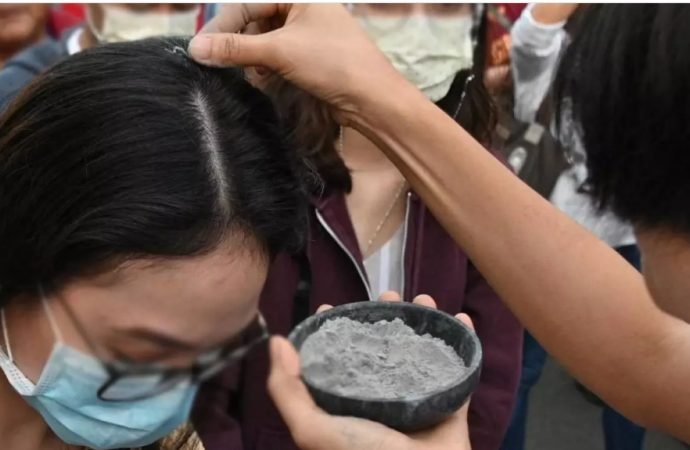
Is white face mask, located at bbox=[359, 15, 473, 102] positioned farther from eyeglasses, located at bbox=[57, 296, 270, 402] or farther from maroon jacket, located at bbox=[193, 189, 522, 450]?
eyeglasses, located at bbox=[57, 296, 270, 402]

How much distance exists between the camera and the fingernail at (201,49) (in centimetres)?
64

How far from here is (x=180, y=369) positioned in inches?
22.8

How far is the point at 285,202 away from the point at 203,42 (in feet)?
0.47

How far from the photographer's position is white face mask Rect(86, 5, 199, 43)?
1.27 m

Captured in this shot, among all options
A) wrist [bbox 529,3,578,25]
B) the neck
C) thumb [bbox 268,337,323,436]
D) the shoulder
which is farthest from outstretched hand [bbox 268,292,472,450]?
wrist [bbox 529,3,578,25]

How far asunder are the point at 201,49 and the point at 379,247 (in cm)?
30

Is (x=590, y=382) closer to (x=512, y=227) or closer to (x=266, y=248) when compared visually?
(x=512, y=227)

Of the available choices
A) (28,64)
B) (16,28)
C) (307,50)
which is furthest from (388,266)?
(16,28)

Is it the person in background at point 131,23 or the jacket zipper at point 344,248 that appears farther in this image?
the person in background at point 131,23

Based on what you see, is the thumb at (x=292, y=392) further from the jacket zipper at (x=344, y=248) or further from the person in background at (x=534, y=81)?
the person in background at (x=534, y=81)

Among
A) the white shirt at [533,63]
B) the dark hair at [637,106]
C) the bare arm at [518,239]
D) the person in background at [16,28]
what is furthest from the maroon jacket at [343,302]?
the person in background at [16,28]

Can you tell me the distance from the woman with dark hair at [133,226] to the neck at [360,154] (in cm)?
26

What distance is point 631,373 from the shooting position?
771 millimetres

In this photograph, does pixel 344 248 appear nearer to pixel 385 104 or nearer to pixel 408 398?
pixel 385 104
